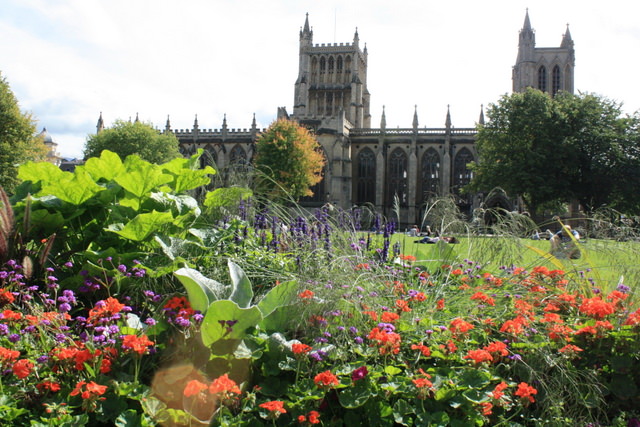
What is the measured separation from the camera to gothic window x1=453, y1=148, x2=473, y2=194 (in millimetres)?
49922

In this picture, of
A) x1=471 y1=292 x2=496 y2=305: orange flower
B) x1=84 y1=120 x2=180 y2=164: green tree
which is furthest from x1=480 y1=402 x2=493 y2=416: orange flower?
x1=84 y1=120 x2=180 y2=164: green tree

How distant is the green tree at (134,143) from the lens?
42125 millimetres

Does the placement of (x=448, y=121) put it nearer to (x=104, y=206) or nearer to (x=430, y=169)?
(x=430, y=169)

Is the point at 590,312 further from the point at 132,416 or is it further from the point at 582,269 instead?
the point at 132,416

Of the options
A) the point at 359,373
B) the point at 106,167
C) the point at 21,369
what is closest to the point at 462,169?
the point at 106,167

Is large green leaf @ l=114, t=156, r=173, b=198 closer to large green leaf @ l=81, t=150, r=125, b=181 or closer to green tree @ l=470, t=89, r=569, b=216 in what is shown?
Answer: large green leaf @ l=81, t=150, r=125, b=181

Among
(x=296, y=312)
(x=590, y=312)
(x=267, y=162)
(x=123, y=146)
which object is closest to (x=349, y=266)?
(x=296, y=312)

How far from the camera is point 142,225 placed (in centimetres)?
386

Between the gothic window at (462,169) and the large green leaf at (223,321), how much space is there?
49079 millimetres

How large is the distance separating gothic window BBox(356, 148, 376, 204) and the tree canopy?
2035 cm

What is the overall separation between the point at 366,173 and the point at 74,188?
160 ft

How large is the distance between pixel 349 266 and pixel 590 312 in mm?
1616

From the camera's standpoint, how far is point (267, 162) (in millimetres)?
38219

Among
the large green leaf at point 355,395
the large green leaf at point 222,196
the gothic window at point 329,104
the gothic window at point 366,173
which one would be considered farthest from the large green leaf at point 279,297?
the gothic window at point 329,104
